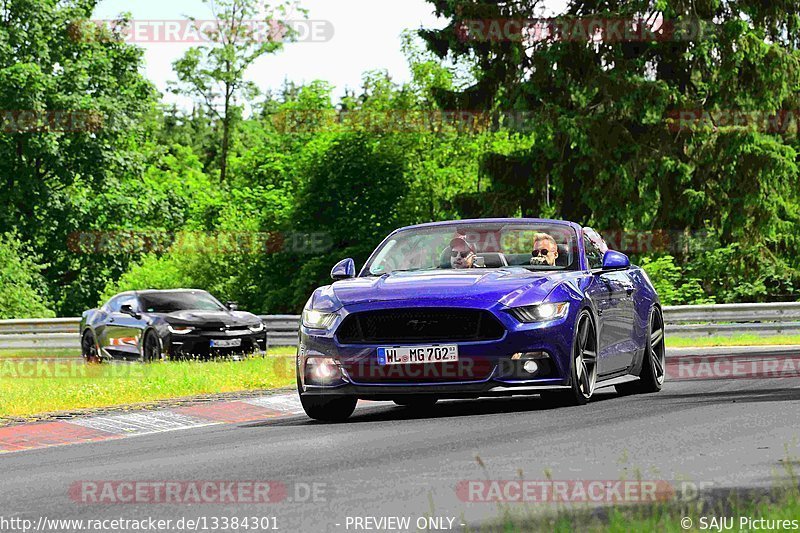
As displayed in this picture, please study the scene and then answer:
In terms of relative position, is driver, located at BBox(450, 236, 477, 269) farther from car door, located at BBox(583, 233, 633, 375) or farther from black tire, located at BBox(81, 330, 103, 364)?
black tire, located at BBox(81, 330, 103, 364)

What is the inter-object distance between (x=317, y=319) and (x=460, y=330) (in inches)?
49.1

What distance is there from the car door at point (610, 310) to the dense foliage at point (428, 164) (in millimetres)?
25761

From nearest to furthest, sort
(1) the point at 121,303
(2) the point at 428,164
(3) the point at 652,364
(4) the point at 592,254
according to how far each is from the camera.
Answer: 1. (4) the point at 592,254
2. (3) the point at 652,364
3. (1) the point at 121,303
4. (2) the point at 428,164

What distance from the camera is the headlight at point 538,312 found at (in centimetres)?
1216

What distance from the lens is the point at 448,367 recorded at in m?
12.1

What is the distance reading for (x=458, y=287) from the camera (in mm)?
12297

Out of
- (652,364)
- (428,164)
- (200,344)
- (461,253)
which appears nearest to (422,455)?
(461,253)

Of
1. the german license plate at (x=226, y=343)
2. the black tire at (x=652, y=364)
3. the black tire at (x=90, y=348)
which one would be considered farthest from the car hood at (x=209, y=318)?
the black tire at (x=652, y=364)

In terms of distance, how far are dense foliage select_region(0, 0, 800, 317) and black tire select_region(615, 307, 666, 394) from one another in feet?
80.9

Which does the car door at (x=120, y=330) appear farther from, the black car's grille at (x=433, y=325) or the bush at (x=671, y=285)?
the bush at (x=671, y=285)

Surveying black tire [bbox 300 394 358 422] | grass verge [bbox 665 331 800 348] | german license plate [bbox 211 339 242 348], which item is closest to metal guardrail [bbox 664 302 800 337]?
grass verge [bbox 665 331 800 348]

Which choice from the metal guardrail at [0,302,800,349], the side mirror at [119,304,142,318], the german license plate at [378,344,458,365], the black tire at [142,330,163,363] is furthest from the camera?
the metal guardrail at [0,302,800,349]

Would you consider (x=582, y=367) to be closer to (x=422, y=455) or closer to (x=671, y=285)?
(x=422, y=455)

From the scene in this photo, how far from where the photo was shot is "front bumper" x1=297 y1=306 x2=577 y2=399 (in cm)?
1207
